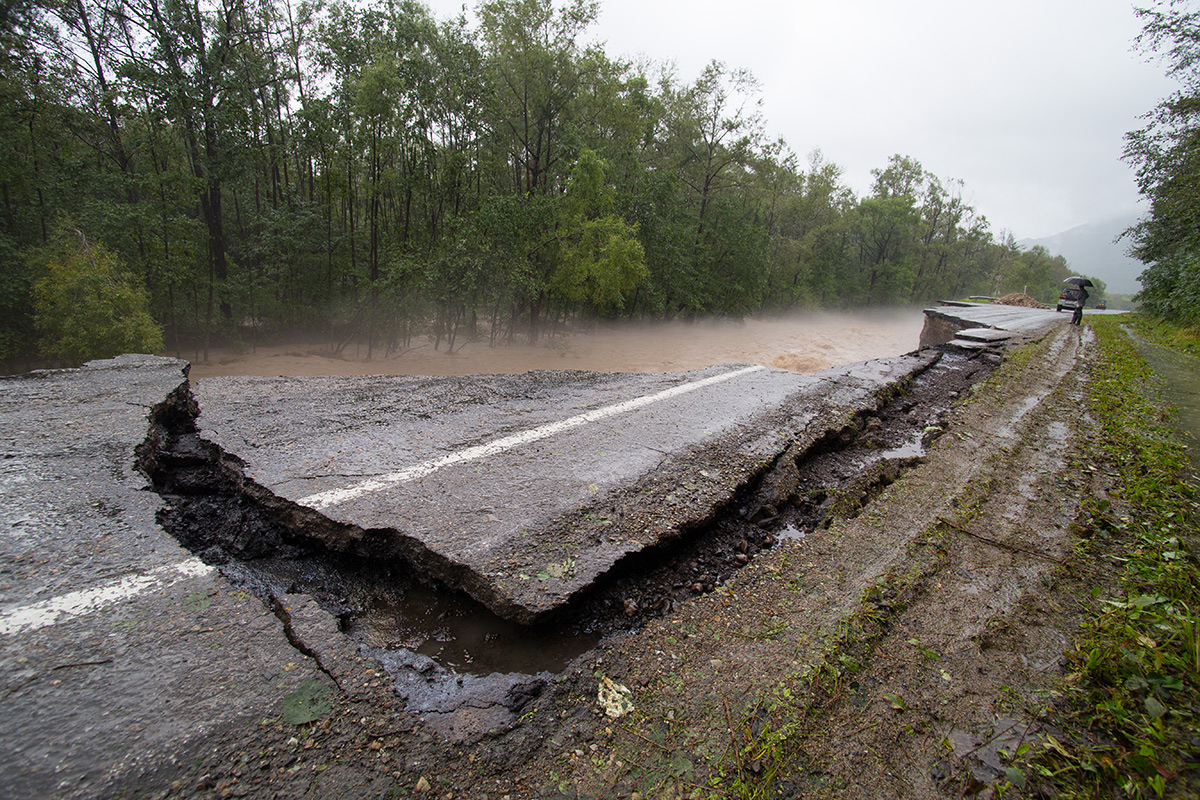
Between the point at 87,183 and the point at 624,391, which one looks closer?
the point at 624,391

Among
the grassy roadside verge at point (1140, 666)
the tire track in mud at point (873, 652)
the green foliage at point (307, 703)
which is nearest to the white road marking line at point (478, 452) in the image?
the green foliage at point (307, 703)

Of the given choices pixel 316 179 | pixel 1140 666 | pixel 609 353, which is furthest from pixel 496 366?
pixel 1140 666

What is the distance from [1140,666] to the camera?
1.55 meters

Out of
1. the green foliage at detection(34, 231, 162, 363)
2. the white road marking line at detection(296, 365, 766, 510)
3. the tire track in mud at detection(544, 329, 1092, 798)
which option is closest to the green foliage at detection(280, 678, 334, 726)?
the tire track in mud at detection(544, 329, 1092, 798)

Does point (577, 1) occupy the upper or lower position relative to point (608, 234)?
upper

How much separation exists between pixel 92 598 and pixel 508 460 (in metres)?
1.89

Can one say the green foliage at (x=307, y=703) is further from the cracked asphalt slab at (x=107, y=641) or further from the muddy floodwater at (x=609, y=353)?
the muddy floodwater at (x=609, y=353)

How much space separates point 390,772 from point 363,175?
1399 centimetres

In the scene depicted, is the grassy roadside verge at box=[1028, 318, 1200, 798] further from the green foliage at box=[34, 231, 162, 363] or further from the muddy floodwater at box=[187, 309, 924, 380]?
the green foliage at box=[34, 231, 162, 363]

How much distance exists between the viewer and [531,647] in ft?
6.15

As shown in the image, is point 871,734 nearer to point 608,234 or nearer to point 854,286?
point 608,234

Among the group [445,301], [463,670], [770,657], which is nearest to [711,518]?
[770,657]

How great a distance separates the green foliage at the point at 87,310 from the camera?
8188 millimetres

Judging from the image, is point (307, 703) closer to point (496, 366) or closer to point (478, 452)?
point (478, 452)
